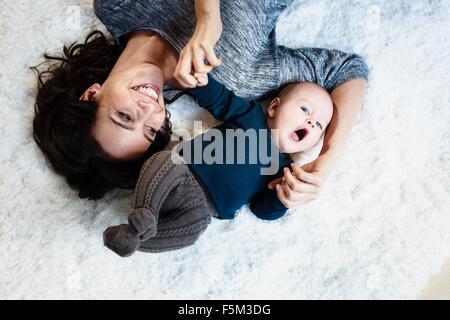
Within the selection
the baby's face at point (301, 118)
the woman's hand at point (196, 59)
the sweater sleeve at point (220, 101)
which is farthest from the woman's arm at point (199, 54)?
the baby's face at point (301, 118)

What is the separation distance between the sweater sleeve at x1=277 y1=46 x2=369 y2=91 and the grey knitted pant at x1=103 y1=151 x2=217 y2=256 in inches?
12.9

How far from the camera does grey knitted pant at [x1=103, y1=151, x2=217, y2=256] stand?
35.1 inches

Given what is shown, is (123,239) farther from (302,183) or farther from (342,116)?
(342,116)

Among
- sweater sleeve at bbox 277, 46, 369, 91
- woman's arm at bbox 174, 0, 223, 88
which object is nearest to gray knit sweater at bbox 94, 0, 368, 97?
sweater sleeve at bbox 277, 46, 369, 91

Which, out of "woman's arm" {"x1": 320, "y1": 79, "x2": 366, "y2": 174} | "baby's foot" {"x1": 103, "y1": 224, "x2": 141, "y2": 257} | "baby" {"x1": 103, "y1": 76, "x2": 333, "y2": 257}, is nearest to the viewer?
"baby's foot" {"x1": 103, "y1": 224, "x2": 141, "y2": 257}

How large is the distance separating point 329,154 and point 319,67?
0.67ft

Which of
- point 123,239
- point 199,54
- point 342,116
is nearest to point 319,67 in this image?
point 342,116

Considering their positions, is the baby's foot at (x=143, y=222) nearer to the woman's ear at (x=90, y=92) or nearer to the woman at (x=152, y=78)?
the woman at (x=152, y=78)

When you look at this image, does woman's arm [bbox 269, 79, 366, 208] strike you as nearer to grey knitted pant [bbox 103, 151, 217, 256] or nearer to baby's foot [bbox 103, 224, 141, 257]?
grey knitted pant [bbox 103, 151, 217, 256]
